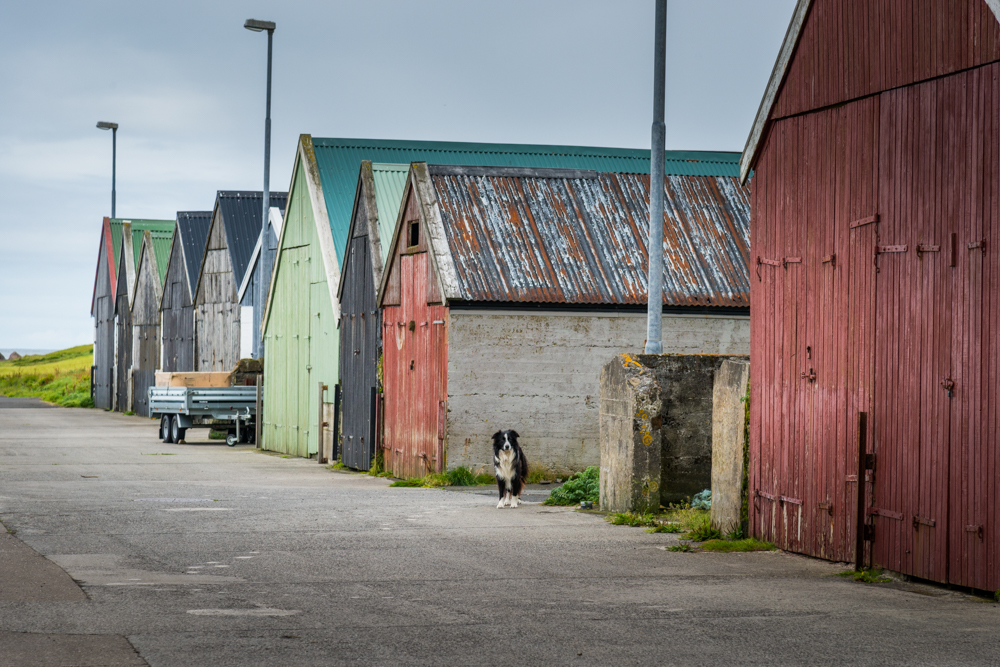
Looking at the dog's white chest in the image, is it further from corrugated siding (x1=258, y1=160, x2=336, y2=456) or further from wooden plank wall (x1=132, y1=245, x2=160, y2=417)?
wooden plank wall (x1=132, y1=245, x2=160, y2=417)

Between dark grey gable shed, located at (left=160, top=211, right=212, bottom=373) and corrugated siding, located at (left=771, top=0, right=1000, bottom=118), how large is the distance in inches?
1509

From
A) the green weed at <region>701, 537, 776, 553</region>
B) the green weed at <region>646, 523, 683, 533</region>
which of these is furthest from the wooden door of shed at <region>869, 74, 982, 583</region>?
the green weed at <region>646, 523, 683, 533</region>

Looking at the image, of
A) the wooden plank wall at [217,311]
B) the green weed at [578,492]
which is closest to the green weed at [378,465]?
the green weed at [578,492]

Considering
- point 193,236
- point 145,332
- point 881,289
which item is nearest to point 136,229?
point 145,332

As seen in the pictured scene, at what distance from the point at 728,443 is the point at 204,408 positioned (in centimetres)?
2393

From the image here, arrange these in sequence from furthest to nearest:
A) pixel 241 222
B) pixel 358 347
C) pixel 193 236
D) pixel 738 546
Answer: pixel 193 236
pixel 241 222
pixel 358 347
pixel 738 546

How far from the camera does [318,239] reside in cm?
3153

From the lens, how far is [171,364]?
5266 cm

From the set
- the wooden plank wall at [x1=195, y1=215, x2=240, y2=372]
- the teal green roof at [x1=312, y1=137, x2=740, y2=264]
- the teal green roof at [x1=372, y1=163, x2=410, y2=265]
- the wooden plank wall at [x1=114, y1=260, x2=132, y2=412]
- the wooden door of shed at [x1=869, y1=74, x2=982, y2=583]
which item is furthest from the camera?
the wooden plank wall at [x1=114, y1=260, x2=132, y2=412]

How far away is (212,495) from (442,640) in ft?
38.9

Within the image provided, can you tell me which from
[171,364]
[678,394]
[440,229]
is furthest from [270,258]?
[678,394]

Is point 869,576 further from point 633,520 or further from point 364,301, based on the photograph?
point 364,301

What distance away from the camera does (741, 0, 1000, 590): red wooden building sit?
35.3ft

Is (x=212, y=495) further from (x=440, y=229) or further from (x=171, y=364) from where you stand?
(x=171, y=364)
